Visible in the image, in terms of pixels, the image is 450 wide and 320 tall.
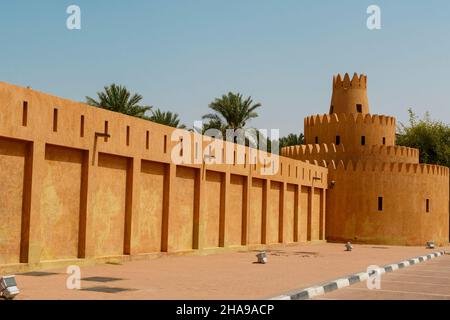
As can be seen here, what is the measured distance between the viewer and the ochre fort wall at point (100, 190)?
50.4 feet

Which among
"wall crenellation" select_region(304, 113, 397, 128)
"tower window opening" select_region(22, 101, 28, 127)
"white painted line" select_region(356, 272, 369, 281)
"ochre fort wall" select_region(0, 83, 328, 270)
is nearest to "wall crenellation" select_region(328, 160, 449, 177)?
"wall crenellation" select_region(304, 113, 397, 128)

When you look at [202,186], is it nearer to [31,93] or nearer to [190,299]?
[31,93]

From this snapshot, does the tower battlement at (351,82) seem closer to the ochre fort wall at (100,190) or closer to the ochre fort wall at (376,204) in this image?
the ochre fort wall at (376,204)

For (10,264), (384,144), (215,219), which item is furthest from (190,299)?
(384,144)

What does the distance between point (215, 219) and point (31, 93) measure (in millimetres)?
11903

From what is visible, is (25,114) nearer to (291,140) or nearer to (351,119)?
(351,119)

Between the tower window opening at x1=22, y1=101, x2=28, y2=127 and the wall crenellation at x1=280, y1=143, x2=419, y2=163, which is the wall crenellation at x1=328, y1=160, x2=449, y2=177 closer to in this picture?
the wall crenellation at x1=280, y1=143, x2=419, y2=163

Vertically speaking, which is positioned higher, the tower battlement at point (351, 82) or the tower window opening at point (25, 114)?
the tower battlement at point (351, 82)

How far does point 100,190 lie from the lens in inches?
727

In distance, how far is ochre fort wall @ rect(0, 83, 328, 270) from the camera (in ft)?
50.4

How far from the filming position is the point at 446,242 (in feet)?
143

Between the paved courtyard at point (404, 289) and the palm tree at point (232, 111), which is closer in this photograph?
the paved courtyard at point (404, 289)

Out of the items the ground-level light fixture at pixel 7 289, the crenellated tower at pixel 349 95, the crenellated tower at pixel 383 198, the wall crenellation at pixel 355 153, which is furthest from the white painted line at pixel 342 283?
the crenellated tower at pixel 349 95

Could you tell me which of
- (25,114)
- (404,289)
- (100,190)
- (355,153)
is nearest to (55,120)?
(25,114)
